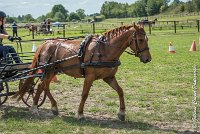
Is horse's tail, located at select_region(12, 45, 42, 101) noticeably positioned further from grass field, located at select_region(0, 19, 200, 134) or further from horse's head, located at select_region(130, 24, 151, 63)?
horse's head, located at select_region(130, 24, 151, 63)

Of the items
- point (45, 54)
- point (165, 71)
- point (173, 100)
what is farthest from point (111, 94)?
point (165, 71)

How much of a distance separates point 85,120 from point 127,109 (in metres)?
1.33

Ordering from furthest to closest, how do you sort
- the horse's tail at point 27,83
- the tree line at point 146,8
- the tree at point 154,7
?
the tree at point 154,7
the tree line at point 146,8
the horse's tail at point 27,83

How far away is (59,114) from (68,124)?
107 centimetres

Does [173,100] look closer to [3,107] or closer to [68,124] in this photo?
[68,124]

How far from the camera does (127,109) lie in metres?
9.13

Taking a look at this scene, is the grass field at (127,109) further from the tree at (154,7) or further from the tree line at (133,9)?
the tree at (154,7)

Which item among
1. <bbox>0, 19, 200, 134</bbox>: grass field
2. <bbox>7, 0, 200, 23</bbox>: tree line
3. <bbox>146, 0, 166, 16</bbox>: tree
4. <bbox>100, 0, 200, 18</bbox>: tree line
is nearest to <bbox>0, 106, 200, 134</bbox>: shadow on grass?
<bbox>0, 19, 200, 134</bbox>: grass field

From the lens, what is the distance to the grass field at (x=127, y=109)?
764cm

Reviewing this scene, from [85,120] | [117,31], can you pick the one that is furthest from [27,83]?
[117,31]

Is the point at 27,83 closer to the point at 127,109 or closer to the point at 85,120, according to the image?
the point at 85,120

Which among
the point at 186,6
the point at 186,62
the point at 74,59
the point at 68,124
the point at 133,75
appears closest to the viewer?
the point at 68,124

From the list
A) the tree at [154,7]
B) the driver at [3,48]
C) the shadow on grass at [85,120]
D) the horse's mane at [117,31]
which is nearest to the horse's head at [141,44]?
the horse's mane at [117,31]

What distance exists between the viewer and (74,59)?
332 inches
